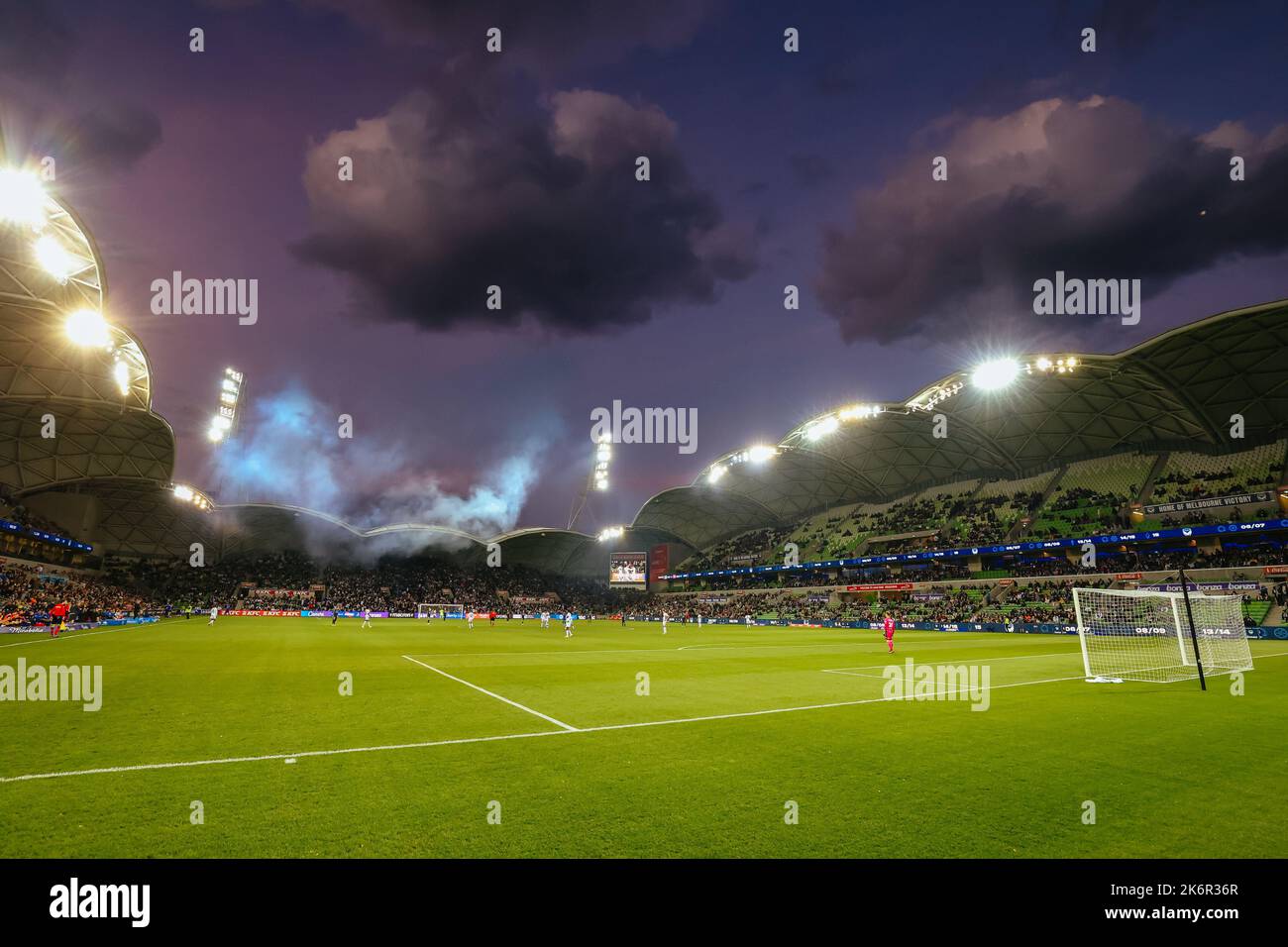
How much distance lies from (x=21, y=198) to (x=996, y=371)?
5673 cm

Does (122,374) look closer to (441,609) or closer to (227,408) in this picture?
(227,408)

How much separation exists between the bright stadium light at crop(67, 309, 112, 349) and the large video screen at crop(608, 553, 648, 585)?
6694 cm

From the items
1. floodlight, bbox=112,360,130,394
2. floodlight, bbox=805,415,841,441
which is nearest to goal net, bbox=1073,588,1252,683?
floodlight, bbox=805,415,841,441

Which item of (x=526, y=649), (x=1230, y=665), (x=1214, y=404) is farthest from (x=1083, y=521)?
(x=526, y=649)

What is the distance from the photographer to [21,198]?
82.3ft

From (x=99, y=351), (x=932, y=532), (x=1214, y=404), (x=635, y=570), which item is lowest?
(x=635, y=570)

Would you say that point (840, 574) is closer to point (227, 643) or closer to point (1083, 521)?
point (1083, 521)

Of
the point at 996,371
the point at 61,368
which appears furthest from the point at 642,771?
the point at 61,368

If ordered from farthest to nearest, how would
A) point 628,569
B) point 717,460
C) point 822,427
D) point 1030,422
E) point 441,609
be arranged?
point 628,569 → point 717,460 → point 441,609 → point 822,427 → point 1030,422

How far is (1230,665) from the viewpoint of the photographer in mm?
19453

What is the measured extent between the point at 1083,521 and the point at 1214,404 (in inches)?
510
